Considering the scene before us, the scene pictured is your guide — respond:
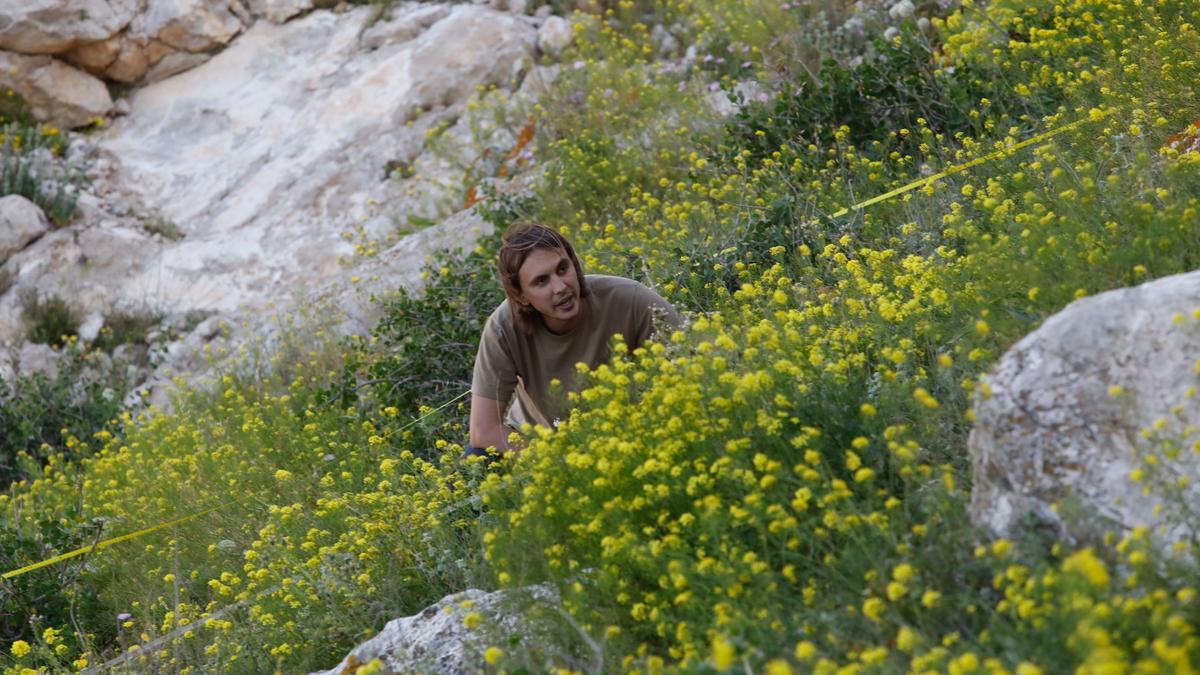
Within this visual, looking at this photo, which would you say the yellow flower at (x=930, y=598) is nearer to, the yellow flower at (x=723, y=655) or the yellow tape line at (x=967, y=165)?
the yellow flower at (x=723, y=655)

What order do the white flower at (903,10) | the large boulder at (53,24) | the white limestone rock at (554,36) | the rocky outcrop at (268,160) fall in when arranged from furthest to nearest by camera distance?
the large boulder at (53,24), the white limestone rock at (554,36), the rocky outcrop at (268,160), the white flower at (903,10)

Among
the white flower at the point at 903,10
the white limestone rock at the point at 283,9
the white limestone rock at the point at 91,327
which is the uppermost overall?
the white limestone rock at the point at 283,9

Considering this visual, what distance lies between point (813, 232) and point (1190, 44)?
170 centimetres

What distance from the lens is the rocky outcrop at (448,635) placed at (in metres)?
3.45

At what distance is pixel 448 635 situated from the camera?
3.66 metres

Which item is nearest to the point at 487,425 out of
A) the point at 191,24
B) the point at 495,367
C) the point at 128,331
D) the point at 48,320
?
the point at 495,367

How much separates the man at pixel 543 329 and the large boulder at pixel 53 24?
751 centimetres

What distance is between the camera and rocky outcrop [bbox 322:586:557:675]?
3.45 meters

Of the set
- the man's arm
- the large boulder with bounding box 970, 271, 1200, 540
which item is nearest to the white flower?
the man's arm

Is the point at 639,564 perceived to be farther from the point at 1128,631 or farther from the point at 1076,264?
the point at 1076,264

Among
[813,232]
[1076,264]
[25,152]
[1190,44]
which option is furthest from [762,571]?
[25,152]

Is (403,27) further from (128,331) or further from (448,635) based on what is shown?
(448,635)

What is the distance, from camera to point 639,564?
11.0 ft

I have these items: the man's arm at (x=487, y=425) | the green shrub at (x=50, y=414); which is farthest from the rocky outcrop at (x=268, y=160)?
the man's arm at (x=487, y=425)
